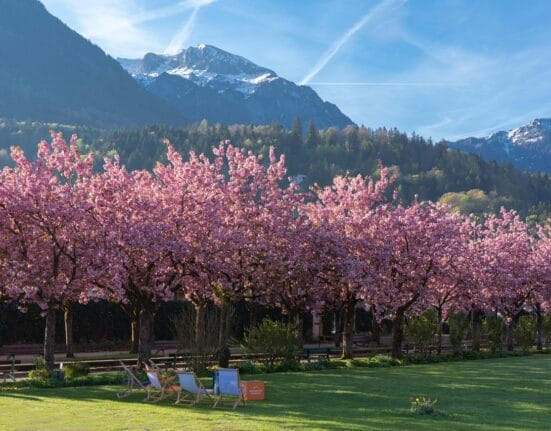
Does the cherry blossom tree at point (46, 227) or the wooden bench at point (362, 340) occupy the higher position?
the cherry blossom tree at point (46, 227)

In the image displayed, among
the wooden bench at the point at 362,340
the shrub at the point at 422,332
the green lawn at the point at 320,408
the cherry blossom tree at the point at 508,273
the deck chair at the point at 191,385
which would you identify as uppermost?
the cherry blossom tree at the point at 508,273

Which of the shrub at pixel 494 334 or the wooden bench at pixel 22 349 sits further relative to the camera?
the shrub at pixel 494 334

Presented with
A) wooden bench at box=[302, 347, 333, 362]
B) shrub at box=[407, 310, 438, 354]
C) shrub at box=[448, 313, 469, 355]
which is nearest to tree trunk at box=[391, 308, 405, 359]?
shrub at box=[407, 310, 438, 354]

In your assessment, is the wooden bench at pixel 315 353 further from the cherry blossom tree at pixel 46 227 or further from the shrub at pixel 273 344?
the cherry blossom tree at pixel 46 227

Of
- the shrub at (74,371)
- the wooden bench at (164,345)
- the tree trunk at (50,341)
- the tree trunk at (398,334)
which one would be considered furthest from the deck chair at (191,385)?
the wooden bench at (164,345)

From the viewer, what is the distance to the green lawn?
14609mm

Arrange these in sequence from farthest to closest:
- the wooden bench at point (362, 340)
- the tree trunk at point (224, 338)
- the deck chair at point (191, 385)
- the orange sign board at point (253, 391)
Answer: the wooden bench at point (362, 340), the tree trunk at point (224, 338), the orange sign board at point (253, 391), the deck chair at point (191, 385)

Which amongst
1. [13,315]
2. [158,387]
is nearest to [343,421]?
[158,387]

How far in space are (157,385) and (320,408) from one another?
4.00 metres

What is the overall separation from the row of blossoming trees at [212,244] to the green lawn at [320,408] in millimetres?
4647

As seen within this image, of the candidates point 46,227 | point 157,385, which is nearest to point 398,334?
point 46,227

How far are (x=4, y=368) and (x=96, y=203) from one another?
7.65 meters

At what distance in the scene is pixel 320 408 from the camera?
17.3 metres

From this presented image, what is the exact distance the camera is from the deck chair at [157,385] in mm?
18109
